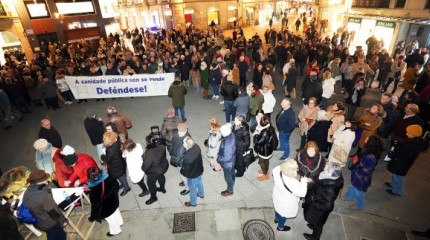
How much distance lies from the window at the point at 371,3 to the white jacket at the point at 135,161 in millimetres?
21374

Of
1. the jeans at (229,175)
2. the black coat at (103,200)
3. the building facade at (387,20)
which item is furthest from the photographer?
the building facade at (387,20)

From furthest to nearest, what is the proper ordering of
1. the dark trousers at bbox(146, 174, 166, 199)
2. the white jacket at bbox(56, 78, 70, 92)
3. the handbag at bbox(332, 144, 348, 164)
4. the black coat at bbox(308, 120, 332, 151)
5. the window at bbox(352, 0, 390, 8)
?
1. the window at bbox(352, 0, 390, 8)
2. the white jacket at bbox(56, 78, 70, 92)
3. the black coat at bbox(308, 120, 332, 151)
4. the handbag at bbox(332, 144, 348, 164)
5. the dark trousers at bbox(146, 174, 166, 199)

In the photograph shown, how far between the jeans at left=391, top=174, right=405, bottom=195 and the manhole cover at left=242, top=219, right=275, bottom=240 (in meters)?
3.28

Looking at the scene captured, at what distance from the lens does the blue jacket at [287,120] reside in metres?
6.21

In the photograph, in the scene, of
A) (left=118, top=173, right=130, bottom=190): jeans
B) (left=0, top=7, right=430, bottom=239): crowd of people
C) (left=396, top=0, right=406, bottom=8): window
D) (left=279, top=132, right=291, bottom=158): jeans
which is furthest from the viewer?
(left=396, top=0, right=406, bottom=8): window

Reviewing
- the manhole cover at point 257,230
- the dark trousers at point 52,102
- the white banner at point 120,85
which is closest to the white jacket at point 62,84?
the white banner at point 120,85

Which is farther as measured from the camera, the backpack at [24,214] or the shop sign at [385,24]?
the shop sign at [385,24]

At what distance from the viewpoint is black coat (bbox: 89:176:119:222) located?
411 cm

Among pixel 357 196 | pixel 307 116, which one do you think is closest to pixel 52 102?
pixel 307 116

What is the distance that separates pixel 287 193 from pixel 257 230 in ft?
4.46

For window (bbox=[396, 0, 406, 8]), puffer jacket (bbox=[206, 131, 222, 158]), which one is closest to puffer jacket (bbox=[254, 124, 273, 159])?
puffer jacket (bbox=[206, 131, 222, 158])

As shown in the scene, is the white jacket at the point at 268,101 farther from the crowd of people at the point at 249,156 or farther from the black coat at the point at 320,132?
the black coat at the point at 320,132

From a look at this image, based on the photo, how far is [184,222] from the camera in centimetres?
507

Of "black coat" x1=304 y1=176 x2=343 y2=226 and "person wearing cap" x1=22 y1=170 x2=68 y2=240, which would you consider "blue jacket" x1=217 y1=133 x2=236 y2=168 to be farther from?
"person wearing cap" x1=22 y1=170 x2=68 y2=240
